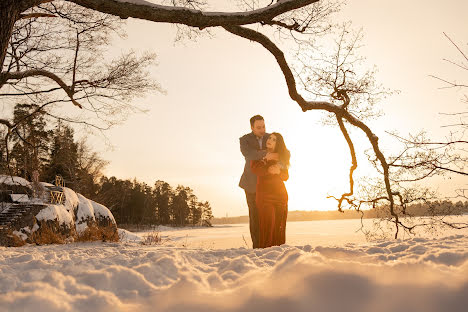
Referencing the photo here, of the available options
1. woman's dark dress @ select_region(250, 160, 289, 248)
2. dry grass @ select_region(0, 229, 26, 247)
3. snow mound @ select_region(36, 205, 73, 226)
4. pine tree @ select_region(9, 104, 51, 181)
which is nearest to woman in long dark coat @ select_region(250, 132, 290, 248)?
woman's dark dress @ select_region(250, 160, 289, 248)

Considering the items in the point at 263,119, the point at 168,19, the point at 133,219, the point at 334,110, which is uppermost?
the point at 168,19

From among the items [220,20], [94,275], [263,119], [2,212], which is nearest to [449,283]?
[94,275]

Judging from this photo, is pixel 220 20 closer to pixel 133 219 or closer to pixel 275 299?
pixel 275 299

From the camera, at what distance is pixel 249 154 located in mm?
5762

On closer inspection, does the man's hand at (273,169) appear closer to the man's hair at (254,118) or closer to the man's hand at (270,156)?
the man's hand at (270,156)

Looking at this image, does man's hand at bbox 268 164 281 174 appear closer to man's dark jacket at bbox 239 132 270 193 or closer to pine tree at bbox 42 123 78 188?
man's dark jacket at bbox 239 132 270 193

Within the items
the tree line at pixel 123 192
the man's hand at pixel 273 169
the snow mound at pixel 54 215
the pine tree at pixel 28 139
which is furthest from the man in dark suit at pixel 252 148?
the tree line at pixel 123 192

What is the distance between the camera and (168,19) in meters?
4.73

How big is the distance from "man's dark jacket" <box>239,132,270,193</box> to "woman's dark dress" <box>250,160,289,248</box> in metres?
0.25

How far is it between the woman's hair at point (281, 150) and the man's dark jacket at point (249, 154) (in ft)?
0.71

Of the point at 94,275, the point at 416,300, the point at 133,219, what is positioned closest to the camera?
the point at 416,300

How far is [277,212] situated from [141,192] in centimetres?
6854

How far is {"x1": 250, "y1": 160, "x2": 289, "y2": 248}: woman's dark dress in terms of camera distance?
18.0 feet

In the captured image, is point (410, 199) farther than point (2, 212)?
No
